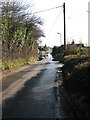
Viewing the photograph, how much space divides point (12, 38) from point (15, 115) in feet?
71.1

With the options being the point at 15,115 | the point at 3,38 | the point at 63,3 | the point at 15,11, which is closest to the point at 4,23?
the point at 3,38

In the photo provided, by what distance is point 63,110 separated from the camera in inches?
341

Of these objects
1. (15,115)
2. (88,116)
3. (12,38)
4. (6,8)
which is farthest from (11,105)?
(12,38)

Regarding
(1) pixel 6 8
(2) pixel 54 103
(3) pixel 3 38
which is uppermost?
(1) pixel 6 8

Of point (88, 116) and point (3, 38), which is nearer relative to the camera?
point (88, 116)

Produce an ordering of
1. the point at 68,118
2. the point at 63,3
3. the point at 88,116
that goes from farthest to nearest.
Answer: the point at 63,3 → the point at 68,118 → the point at 88,116

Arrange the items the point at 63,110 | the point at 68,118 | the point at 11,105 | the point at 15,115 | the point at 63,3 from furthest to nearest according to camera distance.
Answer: the point at 63,3 < the point at 11,105 < the point at 63,110 < the point at 15,115 < the point at 68,118

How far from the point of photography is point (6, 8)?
2616 centimetres

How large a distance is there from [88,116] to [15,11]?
2455 cm

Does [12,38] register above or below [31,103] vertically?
above

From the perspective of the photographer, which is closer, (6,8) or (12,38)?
(6,8)

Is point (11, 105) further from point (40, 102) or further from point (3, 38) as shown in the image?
point (3, 38)

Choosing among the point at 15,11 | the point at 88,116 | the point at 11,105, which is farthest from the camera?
the point at 15,11

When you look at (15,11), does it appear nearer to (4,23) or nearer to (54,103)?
(4,23)
